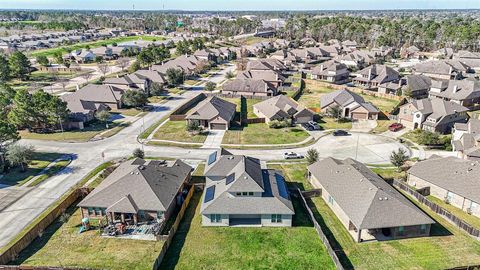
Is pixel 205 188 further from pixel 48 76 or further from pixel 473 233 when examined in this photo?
pixel 48 76

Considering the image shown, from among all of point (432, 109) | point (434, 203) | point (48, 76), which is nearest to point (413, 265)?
point (434, 203)

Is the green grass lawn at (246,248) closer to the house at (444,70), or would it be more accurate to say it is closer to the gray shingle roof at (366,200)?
the gray shingle roof at (366,200)

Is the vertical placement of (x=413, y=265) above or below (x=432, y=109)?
below

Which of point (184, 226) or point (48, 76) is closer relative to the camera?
point (184, 226)

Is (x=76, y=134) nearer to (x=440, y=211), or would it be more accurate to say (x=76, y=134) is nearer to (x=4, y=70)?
(x=440, y=211)

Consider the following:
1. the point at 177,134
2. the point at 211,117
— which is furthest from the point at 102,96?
the point at 211,117

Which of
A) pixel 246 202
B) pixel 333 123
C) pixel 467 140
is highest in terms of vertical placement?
pixel 467 140

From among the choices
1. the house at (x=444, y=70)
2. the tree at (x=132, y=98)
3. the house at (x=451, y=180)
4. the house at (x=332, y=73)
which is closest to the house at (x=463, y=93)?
the house at (x=444, y=70)
